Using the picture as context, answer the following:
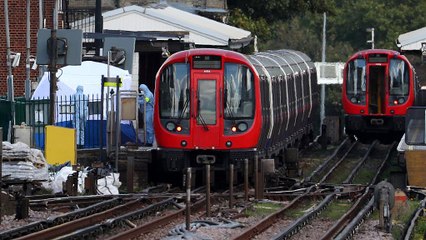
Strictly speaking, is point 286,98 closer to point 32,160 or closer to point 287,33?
point 32,160

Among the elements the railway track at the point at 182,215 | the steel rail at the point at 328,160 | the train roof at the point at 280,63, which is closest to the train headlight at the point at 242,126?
the train roof at the point at 280,63

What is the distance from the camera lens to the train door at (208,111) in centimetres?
2498

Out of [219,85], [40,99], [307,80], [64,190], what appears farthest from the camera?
[307,80]

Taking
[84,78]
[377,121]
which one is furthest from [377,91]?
[84,78]

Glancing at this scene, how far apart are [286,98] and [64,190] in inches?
365

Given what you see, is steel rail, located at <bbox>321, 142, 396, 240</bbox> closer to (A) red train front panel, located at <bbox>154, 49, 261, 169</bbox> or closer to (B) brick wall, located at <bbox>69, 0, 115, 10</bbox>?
(A) red train front panel, located at <bbox>154, 49, 261, 169</bbox>

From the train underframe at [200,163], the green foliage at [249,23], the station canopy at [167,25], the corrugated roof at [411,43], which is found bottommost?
the train underframe at [200,163]

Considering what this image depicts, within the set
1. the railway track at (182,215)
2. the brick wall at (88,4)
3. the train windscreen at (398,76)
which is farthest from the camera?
the brick wall at (88,4)

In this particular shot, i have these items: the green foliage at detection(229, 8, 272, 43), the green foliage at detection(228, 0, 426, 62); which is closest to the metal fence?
the green foliage at detection(229, 8, 272, 43)

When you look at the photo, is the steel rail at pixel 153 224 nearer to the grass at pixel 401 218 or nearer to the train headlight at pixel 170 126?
the grass at pixel 401 218

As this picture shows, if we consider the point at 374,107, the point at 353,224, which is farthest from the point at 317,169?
the point at 353,224

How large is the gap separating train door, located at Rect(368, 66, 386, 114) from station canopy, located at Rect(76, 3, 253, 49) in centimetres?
392

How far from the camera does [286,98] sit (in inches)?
1189

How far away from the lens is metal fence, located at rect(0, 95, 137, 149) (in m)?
27.5
